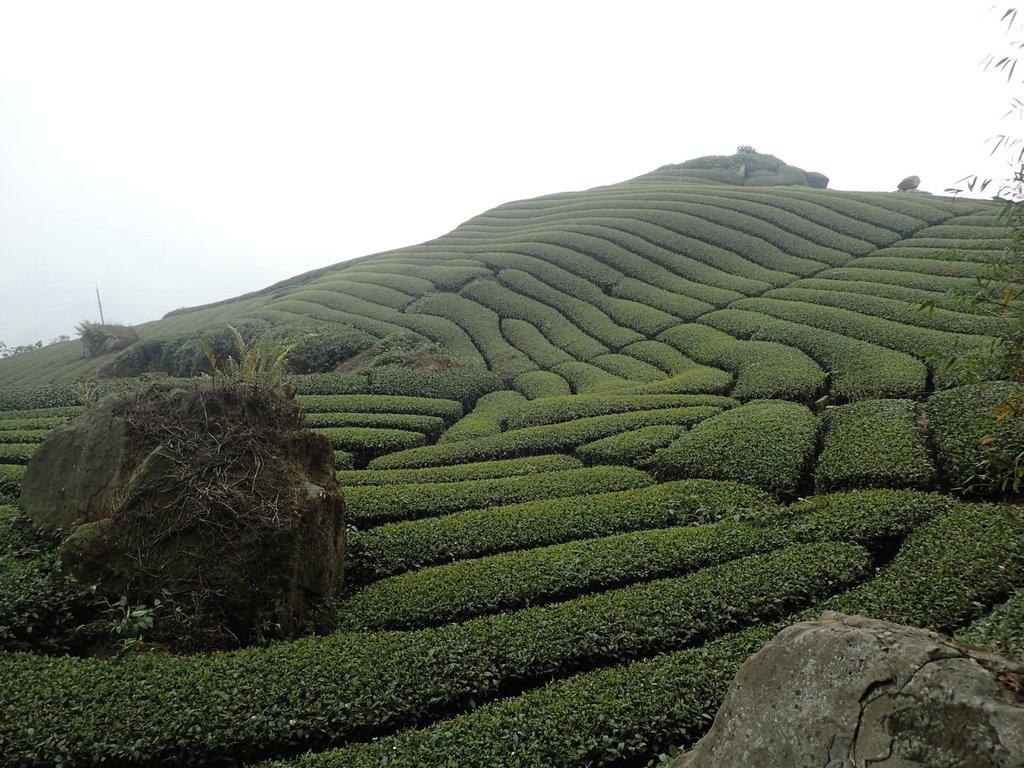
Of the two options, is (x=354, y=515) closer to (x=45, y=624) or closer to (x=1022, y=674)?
(x=45, y=624)

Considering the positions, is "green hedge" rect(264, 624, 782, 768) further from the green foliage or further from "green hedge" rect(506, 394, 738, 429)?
"green hedge" rect(506, 394, 738, 429)

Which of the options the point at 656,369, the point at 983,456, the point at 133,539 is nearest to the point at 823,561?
the point at 983,456

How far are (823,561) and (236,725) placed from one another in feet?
23.2

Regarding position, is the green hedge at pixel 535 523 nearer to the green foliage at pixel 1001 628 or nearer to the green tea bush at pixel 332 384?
the green foliage at pixel 1001 628

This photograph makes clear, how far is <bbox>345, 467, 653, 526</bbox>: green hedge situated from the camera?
1088 centimetres

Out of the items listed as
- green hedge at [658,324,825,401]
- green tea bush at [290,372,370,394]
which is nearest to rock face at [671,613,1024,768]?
green hedge at [658,324,825,401]

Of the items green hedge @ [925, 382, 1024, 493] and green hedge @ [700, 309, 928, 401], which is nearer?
green hedge @ [925, 382, 1024, 493]

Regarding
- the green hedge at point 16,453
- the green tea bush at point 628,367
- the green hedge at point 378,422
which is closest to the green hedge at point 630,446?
the green hedge at point 378,422

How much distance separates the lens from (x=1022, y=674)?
10.2 feet

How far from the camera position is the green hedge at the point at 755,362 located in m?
15.4

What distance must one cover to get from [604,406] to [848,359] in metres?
6.50

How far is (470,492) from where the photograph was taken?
1144 cm

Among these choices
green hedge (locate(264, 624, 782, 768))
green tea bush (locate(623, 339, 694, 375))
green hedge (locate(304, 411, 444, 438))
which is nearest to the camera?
green hedge (locate(264, 624, 782, 768))

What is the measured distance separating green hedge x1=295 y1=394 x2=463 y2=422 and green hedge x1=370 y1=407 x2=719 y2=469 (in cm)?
286
